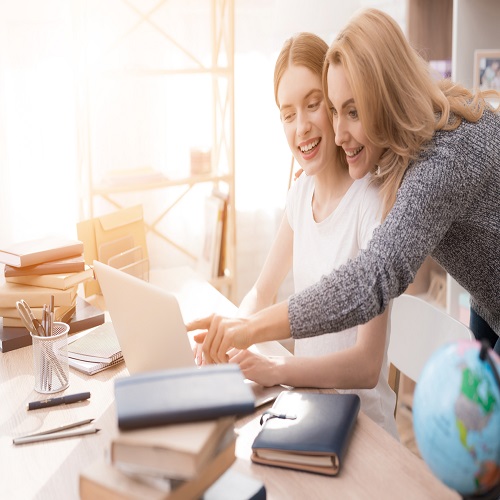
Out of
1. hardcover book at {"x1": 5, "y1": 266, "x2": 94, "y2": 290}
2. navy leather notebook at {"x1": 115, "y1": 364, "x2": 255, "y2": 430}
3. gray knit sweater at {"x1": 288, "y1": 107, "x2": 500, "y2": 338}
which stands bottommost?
hardcover book at {"x1": 5, "y1": 266, "x2": 94, "y2": 290}

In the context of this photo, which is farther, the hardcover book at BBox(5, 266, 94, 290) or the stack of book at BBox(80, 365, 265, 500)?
the hardcover book at BBox(5, 266, 94, 290)

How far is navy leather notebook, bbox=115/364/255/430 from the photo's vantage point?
0.87 m

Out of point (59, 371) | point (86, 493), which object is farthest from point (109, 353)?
point (86, 493)

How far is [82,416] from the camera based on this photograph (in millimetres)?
1318

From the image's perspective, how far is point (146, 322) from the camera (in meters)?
1.20

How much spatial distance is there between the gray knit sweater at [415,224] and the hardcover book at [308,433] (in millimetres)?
130

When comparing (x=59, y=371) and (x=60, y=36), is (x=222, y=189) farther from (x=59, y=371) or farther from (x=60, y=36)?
(x=59, y=371)

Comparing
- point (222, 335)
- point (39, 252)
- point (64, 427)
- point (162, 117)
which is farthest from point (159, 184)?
point (64, 427)

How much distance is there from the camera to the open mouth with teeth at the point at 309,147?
1.63 m

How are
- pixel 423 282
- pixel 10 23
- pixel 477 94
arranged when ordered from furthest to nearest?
pixel 423 282 → pixel 10 23 → pixel 477 94

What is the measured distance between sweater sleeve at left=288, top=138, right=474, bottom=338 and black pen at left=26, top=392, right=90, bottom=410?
43 cm

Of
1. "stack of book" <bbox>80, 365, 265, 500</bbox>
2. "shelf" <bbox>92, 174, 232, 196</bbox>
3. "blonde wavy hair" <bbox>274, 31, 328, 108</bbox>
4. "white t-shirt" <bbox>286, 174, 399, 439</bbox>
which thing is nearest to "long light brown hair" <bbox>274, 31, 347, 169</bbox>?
"blonde wavy hair" <bbox>274, 31, 328, 108</bbox>

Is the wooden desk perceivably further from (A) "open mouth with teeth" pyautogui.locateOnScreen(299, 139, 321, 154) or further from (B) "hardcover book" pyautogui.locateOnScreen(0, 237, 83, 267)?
(A) "open mouth with teeth" pyautogui.locateOnScreen(299, 139, 321, 154)

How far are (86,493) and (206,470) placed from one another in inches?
7.1
